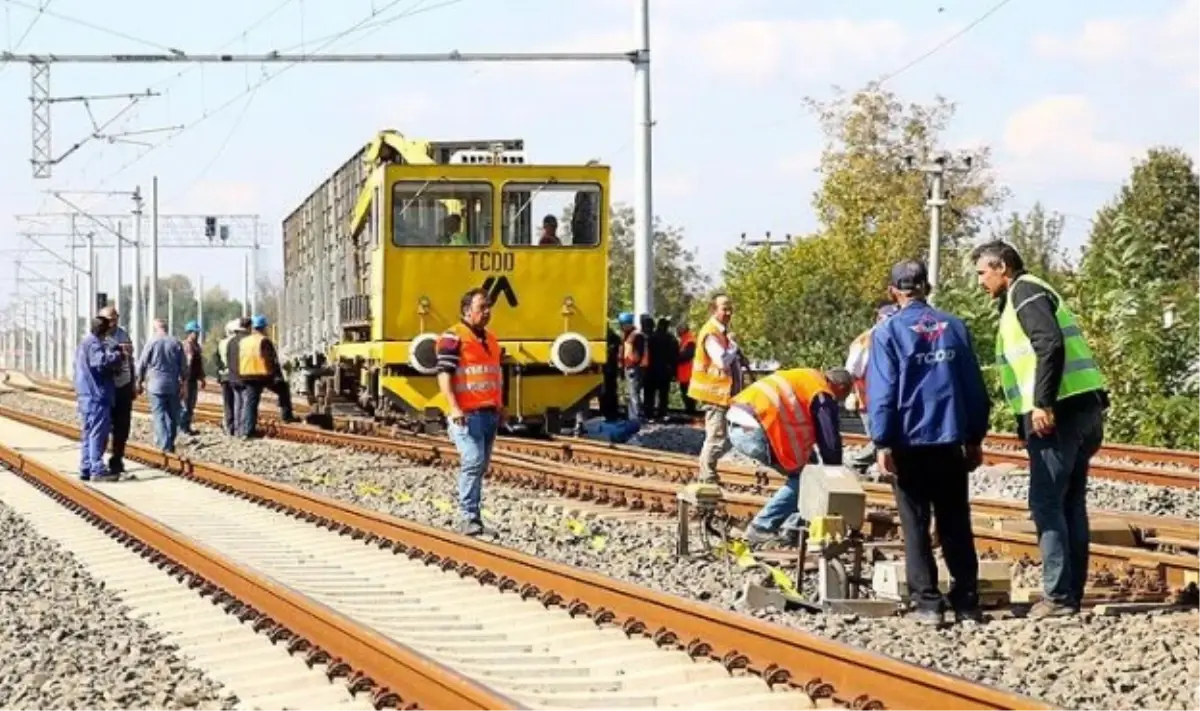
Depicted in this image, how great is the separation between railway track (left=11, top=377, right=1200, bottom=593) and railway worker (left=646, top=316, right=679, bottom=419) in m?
4.55

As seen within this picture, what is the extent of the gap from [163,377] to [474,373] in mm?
9525

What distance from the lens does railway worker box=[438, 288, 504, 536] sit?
11.7 m

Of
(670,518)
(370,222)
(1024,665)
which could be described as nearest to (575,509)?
(670,518)

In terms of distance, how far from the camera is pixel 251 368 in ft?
75.6

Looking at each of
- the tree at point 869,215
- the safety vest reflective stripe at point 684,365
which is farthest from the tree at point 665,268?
the safety vest reflective stripe at point 684,365

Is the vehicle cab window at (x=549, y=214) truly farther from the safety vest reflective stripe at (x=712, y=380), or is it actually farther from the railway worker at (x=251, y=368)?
the safety vest reflective stripe at (x=712, y=380)

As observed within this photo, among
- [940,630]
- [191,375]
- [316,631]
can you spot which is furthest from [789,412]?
[191,375]

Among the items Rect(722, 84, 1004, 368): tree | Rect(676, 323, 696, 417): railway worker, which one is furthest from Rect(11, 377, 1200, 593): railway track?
Rect(722, 84, 1004, 368): tree

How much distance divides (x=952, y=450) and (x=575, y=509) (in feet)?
19.3

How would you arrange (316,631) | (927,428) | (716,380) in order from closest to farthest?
(316,631) < (927,428) < (716,380)

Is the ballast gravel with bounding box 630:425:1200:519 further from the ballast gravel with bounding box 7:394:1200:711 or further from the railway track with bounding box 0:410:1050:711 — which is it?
the railway track with bounding box 0:410:1050:711

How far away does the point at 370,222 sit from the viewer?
2141cm

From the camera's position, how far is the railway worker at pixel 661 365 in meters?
26.0

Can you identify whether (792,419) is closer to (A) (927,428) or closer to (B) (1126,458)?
(A) (927,428)
